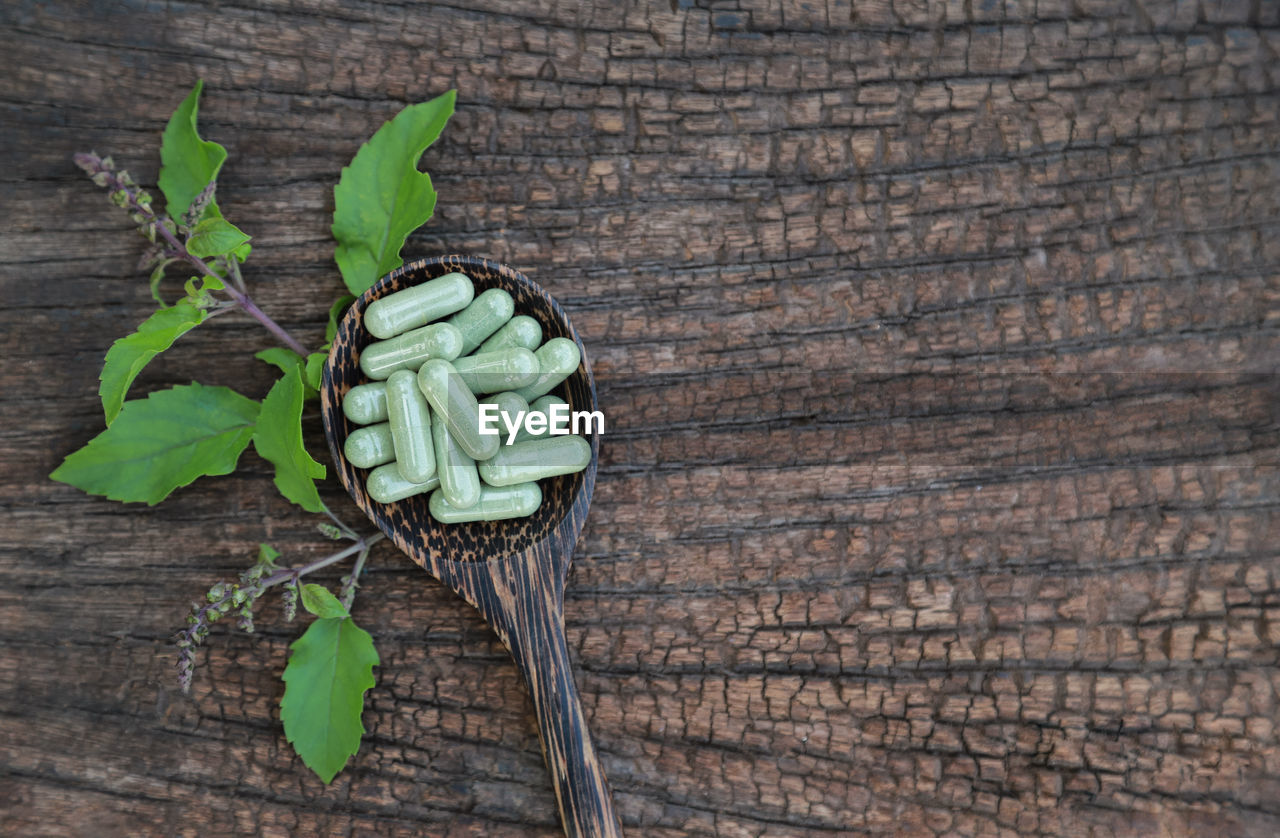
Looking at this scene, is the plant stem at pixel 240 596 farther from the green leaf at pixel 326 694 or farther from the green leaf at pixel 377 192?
the green leaf at pixel 377 192

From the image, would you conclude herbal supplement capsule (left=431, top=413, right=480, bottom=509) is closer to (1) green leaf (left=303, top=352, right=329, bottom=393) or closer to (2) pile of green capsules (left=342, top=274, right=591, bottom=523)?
(2) pile of green capsules (left=342, top=274, right=591, bottom=523)

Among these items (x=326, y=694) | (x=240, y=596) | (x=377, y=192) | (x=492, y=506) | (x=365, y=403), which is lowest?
(x=326, y=694)

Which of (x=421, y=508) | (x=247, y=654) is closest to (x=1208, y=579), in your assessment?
(x=421, y=508)

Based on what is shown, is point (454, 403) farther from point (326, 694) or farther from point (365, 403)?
point (326, 694)

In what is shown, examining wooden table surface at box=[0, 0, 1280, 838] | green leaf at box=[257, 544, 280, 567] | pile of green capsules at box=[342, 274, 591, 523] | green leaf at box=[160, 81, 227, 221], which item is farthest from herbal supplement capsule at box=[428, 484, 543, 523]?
green leaf at box=[160, 81, 227, 221]

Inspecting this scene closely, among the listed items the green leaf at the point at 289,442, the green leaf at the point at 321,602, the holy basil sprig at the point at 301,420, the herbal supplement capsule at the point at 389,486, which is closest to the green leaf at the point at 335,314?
the holy basil sprig at the point at 301,420

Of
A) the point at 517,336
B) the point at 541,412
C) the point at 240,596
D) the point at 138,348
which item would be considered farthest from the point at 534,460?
the point at 138,348
